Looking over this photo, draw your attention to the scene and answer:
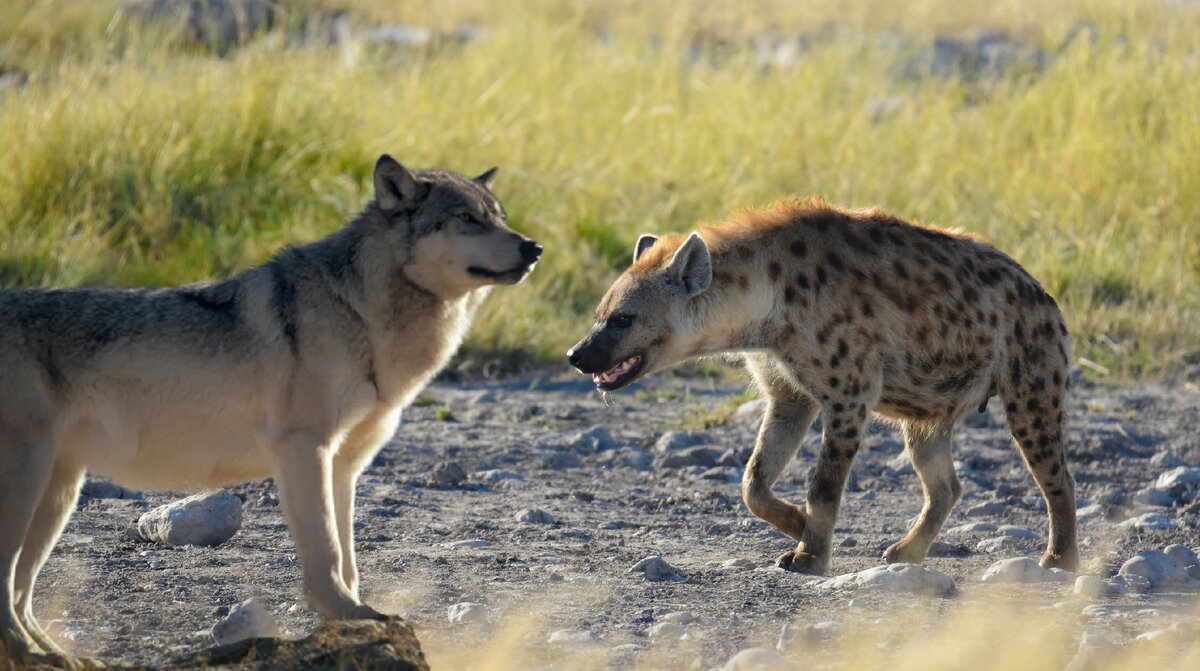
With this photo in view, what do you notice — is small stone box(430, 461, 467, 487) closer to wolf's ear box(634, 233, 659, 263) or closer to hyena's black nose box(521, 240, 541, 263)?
wolf's ear box(634, 233, 659, 263)

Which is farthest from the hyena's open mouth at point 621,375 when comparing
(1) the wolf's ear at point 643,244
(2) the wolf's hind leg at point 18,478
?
(2) the wolf's hind leg at point 18,478

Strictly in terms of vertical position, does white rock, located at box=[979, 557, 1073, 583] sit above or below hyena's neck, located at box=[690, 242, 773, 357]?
below

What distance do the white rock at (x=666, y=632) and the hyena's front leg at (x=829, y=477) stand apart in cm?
95

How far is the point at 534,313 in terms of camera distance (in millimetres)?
8148

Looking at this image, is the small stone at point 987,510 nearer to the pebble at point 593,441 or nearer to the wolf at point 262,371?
the pebble at point 593,441

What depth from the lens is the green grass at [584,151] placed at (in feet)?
26.5

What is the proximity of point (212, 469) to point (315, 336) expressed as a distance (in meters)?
0.46

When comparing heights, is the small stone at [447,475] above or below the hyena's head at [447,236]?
below

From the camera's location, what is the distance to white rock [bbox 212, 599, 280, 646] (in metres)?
3.78

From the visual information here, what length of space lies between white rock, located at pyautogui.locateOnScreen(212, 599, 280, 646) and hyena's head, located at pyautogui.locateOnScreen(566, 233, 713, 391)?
5.21 ft

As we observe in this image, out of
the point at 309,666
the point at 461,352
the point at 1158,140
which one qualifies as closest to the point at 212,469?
the point at 309,666

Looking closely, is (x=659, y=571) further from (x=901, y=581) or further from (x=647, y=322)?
(x=647, y=322)

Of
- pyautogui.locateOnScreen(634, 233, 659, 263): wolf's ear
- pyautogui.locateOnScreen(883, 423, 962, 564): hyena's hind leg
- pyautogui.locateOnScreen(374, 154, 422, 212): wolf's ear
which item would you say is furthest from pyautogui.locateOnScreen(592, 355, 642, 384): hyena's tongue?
pyautogui.locateOnScreen(374, 154, 422, 212): wolf's ear

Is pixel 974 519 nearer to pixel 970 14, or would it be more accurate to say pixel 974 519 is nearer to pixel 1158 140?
pixel 1158 140
